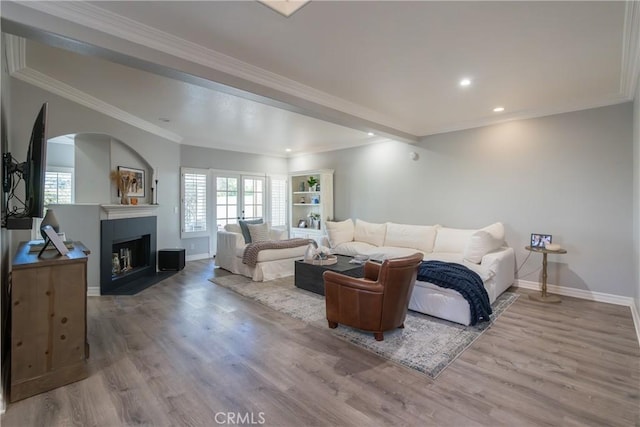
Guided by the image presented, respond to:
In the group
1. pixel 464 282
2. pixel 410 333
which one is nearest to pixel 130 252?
pixel 410 333

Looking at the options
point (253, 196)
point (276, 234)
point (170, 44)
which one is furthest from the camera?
point (253, 196)

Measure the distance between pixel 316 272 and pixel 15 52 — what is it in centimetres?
392

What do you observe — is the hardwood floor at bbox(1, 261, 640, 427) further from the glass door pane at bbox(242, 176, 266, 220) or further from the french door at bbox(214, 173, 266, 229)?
the glass door pane at bbox(242, 176, 266, 220)

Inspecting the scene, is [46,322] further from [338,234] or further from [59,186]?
[59,186]

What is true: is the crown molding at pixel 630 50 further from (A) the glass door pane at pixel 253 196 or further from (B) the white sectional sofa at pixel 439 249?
(A) the glass door pane at pixel 253 196

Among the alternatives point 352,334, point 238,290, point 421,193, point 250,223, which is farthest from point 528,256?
point 250,223

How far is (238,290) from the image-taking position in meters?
4.44

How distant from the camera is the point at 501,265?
389cm

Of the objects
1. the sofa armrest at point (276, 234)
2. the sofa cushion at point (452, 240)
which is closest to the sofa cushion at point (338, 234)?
the sofa armrest at point (276, 234)

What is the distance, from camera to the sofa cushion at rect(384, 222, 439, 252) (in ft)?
16.8

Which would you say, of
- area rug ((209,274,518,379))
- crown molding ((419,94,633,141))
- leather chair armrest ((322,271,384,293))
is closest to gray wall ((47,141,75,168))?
area rug ((209,274,518,379))

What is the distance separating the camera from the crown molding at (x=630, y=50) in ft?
6.95

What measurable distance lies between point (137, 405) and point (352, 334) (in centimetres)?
184

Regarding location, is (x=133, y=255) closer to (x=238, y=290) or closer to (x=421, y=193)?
(x=238, y=290)
